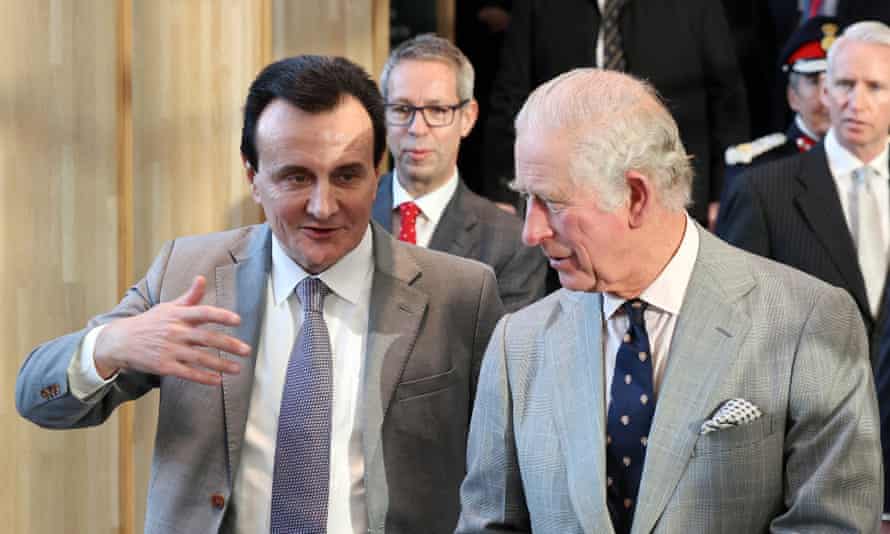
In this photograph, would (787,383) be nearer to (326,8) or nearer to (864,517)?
(864,517)

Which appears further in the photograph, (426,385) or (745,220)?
(745,220)

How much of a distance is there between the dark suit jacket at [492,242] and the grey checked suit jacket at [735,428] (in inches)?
55.3

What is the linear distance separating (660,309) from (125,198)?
194cm

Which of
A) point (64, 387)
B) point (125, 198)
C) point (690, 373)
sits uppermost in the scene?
point (125, 198)

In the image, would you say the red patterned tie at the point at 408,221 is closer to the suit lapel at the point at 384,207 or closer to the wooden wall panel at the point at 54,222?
the suit lapel at the point at 384,207

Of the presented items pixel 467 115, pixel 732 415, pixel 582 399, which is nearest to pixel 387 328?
pixel 582 399

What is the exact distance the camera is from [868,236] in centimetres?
429

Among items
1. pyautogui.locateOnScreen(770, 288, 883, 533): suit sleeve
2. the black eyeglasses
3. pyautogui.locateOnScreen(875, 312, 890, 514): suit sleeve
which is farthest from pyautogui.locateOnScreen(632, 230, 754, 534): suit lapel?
the black eyeglasses

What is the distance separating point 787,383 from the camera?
7.70 feet

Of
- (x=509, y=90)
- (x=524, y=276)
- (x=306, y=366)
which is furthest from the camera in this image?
(x=509, y=90)

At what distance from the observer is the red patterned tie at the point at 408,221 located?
419 centimetres

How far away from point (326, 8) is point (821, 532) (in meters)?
2.74

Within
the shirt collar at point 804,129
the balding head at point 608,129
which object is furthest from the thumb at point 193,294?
the shirt collar at point 804,129

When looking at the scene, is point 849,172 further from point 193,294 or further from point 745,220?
point 193,294
